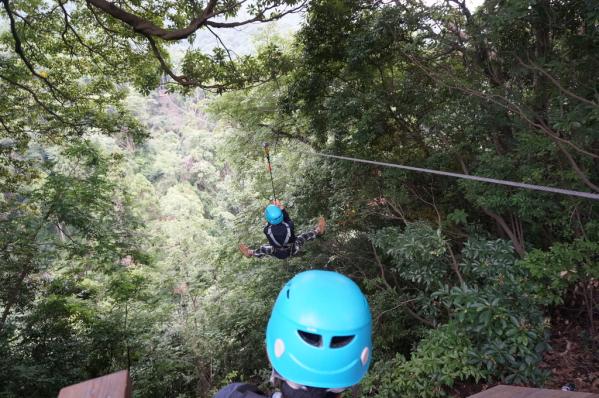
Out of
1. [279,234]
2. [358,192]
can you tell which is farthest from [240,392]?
[358,192]

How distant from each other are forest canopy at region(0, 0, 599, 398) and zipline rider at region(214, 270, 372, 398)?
2.11 metres

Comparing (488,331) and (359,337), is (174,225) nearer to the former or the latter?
(488,331)

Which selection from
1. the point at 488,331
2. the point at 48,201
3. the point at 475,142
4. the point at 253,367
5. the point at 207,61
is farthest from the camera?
the point at 253,367

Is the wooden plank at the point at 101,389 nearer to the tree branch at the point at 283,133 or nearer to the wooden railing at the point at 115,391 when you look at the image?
the wooden railing at the point at 115,391

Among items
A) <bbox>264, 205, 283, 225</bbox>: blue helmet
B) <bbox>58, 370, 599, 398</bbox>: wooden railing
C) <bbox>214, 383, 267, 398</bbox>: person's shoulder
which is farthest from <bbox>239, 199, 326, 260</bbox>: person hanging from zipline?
<bbox>58, 370, 599, 398</bbox>: wooden railing

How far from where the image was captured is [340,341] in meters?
1.30

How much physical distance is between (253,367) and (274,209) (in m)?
4.36

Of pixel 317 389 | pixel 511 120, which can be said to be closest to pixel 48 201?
pixel 317 389

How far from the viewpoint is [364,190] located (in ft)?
20.6

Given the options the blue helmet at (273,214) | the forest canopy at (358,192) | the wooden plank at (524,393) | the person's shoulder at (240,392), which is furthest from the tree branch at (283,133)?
the wooden plank at (524,393)

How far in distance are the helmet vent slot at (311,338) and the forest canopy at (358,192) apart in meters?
2.18

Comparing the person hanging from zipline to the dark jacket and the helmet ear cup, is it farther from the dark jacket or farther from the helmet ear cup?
the helmet ear cup

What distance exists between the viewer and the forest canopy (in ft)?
10.8

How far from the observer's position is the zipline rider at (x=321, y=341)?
124cm
